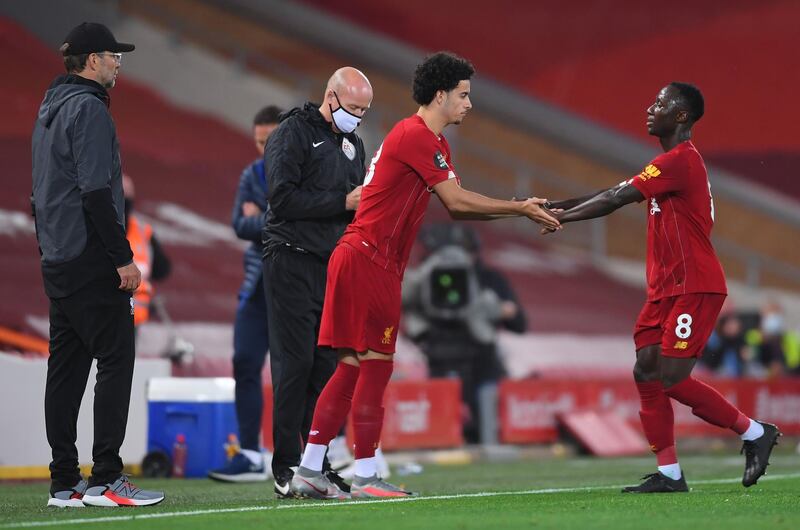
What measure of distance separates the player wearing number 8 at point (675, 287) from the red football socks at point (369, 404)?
1.24 meters

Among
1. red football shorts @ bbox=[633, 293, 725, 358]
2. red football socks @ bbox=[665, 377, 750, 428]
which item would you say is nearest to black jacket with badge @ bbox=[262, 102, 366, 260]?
red football shorts @ bbox=[633, 293, 725, 358]

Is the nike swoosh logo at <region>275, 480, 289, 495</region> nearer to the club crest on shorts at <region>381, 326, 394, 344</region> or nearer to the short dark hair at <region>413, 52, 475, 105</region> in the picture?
A: the club crest on shorts at <region>381, 326, 394, 344</region>

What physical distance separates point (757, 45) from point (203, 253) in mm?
10746

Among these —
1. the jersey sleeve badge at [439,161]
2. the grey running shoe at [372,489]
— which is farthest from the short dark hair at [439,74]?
the grey running shoe at [372,489]

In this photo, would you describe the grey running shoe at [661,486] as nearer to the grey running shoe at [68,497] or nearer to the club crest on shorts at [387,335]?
the club crest on shorts at [387,335]

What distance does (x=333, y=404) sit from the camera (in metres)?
7.01

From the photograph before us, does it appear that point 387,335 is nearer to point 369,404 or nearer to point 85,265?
point 369,404

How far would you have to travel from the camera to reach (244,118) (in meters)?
23.2

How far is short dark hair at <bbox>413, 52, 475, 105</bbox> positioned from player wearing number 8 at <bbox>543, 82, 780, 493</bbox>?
92 centimetres

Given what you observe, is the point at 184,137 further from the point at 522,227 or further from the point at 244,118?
the point at 522,227

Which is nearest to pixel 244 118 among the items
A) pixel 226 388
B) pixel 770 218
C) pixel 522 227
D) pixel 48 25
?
pixel 48 25

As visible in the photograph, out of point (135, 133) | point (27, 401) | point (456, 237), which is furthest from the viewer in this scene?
point (135, 133)

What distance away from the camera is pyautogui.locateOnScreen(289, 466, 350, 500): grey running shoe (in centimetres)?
698

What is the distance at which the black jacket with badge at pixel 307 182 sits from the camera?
731 cm
